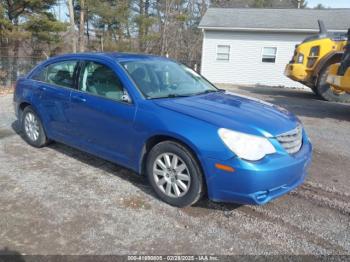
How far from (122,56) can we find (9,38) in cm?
1596

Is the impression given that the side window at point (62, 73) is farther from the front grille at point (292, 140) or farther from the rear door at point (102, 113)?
the front grille at point (292, 140)

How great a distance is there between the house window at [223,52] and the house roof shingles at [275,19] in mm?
1032

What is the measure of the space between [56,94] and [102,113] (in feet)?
3.58

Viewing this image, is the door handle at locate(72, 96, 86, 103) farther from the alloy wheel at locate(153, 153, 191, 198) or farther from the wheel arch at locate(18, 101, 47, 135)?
the alloy wheel at locate(153, 153, 191, 198)

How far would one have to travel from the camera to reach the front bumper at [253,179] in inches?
122

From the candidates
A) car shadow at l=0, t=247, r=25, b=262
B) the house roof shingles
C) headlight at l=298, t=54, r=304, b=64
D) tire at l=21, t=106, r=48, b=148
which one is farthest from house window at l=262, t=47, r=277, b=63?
car shadow at l=0, t=247, r=25, b=262

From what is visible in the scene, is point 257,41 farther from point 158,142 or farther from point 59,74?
point 158,142

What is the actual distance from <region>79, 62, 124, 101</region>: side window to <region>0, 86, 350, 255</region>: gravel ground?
1.07m

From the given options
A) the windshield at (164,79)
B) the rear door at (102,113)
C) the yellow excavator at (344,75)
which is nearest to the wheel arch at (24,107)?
the rear door at (102,113)

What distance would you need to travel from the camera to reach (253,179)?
310 centimetres

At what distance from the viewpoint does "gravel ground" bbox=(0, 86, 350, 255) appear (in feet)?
9.82

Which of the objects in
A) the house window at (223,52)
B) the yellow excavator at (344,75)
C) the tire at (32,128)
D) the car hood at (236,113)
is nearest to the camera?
the car hood at (236,113)

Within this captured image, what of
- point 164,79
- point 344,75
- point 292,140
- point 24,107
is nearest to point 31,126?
point 24,107

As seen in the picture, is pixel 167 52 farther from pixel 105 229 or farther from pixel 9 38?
pixel 105 229
